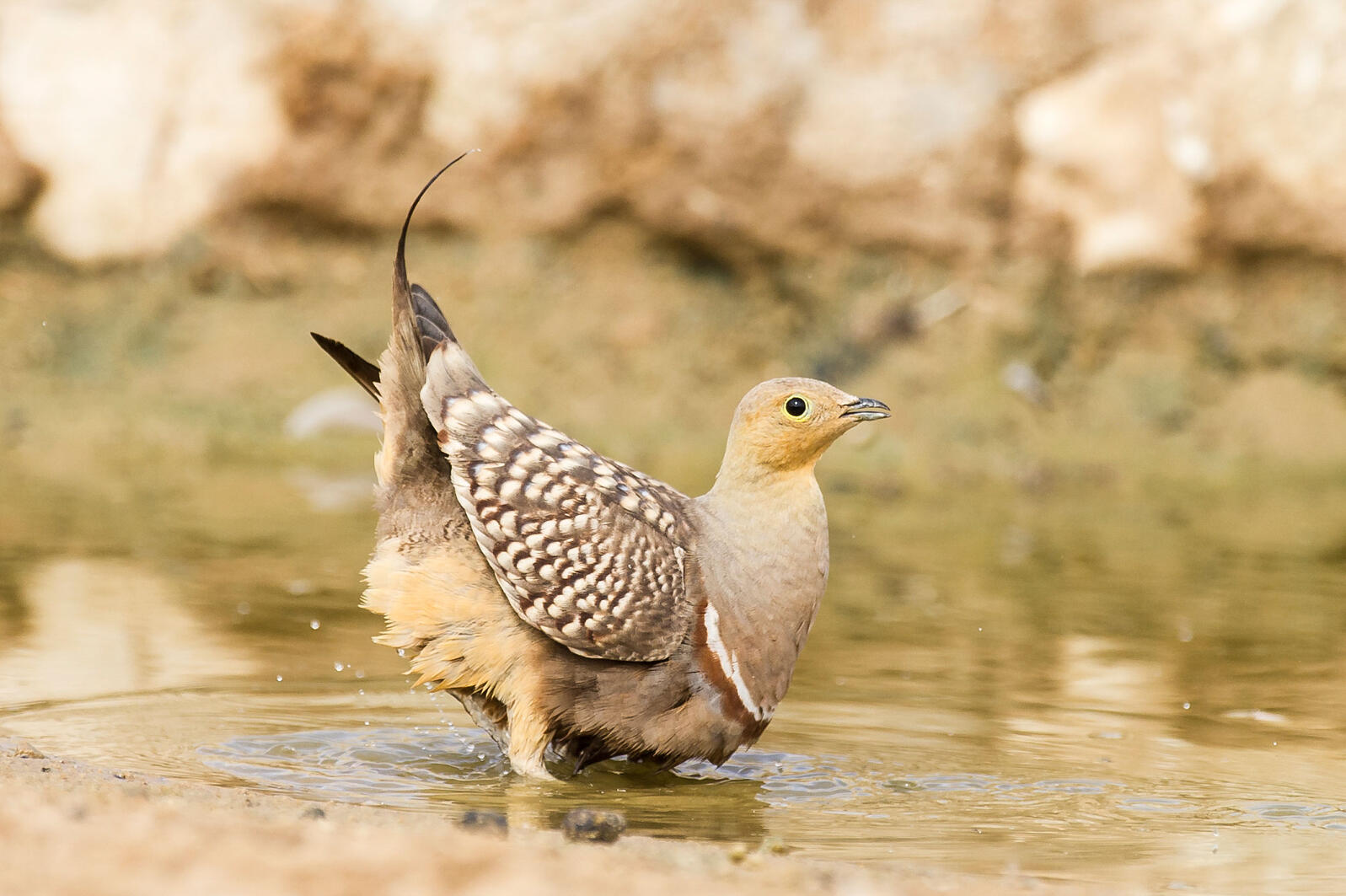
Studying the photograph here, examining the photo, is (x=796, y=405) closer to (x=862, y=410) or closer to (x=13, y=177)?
(x=862, y=410)

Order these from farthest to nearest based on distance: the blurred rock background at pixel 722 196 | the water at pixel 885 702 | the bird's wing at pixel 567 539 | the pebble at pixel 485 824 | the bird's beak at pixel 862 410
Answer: the blurred rock background at pixel 722 196 → the bird's beak at pixel 862 410 → the bird's wing at pixel 567 539 → the water at pixel 885 702 → the pebble at pixel 485 824

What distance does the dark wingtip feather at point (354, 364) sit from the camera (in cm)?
524

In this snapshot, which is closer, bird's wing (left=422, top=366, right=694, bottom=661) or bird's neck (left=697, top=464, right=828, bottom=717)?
bird's wing (left=422, top=366, right=694, bottom=661)

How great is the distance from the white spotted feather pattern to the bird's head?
0.33 metres

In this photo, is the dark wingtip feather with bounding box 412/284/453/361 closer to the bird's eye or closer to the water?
the bird's eye

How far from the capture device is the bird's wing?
189 inches

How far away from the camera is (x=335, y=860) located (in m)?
3.17

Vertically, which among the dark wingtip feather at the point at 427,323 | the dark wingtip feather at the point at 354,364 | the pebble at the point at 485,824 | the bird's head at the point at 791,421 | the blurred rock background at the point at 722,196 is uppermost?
the blurred rock background at the point at 722,196

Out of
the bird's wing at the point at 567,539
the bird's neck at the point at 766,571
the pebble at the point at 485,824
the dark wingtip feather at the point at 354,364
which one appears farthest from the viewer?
the dark wingtip feather at the point at 354,364

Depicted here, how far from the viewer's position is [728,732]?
491 centimetres

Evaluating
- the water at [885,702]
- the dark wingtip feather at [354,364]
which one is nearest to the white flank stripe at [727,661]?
the water at [885,702]

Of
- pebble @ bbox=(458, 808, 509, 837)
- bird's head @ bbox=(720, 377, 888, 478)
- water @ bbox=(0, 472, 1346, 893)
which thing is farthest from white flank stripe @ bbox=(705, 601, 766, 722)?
pebble @ bbox=(458, 808, 509, 837)

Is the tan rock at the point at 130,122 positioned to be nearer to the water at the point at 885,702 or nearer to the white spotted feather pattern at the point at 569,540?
the water at the point at 885,702

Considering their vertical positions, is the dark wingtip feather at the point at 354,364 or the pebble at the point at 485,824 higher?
the dark wingtip feather at the point at 354,364
